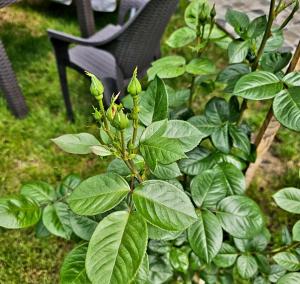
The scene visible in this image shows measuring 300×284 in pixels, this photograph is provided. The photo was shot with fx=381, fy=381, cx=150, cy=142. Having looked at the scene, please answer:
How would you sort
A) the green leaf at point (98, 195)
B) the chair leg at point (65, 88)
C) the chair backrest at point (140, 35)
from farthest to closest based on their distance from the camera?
the chair leg at point (65, 88), the chair backrest at point (140, 35), the green leaf at point (98, 195)

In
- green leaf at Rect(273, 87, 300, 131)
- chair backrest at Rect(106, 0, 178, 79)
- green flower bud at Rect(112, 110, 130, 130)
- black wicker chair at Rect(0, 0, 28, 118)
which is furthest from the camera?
black wicker chair at Rect(0, 0, 28, 118)

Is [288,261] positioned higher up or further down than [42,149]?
higher up

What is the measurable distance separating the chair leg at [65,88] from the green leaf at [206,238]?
5.48 ft

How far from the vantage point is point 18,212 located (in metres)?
1.14

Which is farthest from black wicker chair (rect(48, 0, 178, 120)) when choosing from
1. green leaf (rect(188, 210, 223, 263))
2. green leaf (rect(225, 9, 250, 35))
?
green leaf (rect(188, 210, 223, 263))

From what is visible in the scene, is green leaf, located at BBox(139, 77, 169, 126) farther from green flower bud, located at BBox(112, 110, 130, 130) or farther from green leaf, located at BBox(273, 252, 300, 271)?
green leaf, located at BBox(273, 252, 300, 271)

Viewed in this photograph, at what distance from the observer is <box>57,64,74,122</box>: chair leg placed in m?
2.46

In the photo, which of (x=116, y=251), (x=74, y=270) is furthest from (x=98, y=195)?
(x=74, y=270)

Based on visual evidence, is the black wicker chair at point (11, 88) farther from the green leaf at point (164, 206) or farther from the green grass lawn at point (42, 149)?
the green leaf at point (164, 206)

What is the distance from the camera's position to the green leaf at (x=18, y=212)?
1.10m

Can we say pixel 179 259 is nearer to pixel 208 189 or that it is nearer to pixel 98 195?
pixel 208 189

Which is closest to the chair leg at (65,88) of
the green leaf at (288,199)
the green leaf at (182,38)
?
the green leaf at (182,38)

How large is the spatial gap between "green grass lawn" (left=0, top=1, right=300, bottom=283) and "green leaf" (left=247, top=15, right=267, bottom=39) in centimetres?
89

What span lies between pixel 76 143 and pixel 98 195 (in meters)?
0.17
